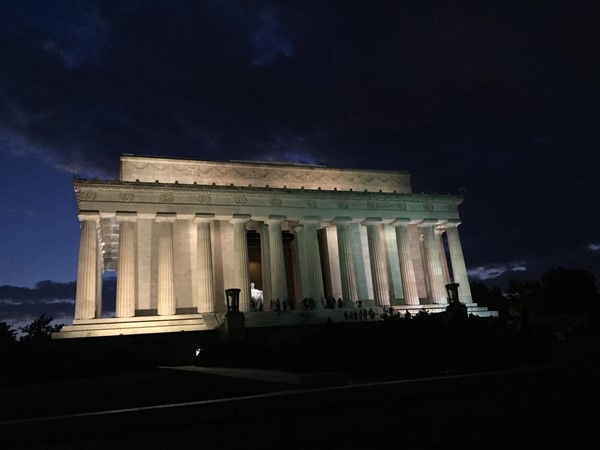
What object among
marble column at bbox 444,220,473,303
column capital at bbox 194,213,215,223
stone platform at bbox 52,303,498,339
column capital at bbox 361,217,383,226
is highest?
column capital at bbox 194,213,215,223

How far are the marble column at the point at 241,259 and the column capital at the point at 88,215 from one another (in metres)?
12.6

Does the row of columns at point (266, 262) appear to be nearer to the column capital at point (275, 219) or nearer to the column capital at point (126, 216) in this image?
the column capital at point (126, 216)

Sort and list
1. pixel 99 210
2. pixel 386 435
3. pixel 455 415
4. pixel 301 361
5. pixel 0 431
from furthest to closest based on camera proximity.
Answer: pixel 99 210
pixel 301 361
pixel 455 415
pixel 386 435
pixel 0 431

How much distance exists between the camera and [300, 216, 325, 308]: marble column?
48.4 metres

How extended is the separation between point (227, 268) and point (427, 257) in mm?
22949

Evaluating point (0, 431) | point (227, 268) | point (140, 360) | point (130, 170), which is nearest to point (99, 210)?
point (130, 170)

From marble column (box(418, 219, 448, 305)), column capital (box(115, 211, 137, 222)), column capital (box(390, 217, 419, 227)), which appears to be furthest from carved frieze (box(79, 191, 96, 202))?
marble column (box(418, 219, 448, 305))

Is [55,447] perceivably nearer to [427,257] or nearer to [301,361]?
[301,361]

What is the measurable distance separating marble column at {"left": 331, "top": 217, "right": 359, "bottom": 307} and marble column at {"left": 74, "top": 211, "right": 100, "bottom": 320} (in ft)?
78.8

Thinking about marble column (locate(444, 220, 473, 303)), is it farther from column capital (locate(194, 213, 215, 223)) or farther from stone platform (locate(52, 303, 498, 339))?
column capital (locate(194, 213, 215, 223))

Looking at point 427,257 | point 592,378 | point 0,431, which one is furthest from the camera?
point 427,257

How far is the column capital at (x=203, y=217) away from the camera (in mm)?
45375

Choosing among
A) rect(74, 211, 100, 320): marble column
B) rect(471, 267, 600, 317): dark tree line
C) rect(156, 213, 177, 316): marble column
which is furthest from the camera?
rect(471, 267, 600, 317): dark tree line

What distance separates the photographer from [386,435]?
816 cm
